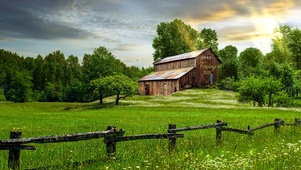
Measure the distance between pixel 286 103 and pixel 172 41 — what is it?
76.4 meters

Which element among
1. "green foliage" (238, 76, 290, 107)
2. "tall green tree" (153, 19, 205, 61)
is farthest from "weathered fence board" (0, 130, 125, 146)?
"tall green tree" (153, 19, 205, 61)

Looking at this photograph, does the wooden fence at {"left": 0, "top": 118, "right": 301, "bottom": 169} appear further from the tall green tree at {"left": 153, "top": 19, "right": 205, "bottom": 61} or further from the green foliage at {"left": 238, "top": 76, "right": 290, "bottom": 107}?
the tall green tree at {"left": 153, "top": 19, "right": 205, "bottom": 61}

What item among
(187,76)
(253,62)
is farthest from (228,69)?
(253,62)

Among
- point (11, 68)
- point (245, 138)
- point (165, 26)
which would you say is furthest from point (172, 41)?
point (245, 138)

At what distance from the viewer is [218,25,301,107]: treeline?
6022 centimetres

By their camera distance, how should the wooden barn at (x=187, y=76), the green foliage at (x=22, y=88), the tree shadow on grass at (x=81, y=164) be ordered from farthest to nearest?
the green foliage at (x=22, y=88)
the wooden barn at (x=187, y=76)
the tree shadow on grass at (x=81, y=164)

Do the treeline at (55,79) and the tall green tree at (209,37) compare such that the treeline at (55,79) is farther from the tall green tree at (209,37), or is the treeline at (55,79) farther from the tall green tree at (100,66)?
the tall green tree at (209,37)

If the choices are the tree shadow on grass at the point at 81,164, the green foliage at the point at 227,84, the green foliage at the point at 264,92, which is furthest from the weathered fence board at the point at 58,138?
the green foliage at the point at 227,84

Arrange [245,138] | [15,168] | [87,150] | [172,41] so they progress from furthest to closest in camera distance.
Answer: [172,41] → [245,138] → [87,150] → [15,168]

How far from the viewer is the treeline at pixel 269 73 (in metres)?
60.2

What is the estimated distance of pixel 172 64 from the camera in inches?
4345

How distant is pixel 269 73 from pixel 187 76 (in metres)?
26.4

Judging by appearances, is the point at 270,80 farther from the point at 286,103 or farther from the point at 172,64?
the point at 172,64

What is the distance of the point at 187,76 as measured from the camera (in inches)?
3656
